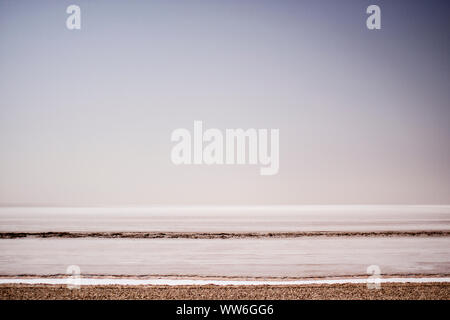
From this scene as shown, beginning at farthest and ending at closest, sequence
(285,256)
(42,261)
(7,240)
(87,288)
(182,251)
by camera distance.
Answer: (7,240) < (182,251) < (285,256) < (42,261) < (87,288)

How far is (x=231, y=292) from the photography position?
561 centimetres

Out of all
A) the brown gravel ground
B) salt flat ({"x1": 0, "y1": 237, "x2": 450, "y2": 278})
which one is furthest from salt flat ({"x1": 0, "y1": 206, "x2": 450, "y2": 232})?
the brown gravel ground

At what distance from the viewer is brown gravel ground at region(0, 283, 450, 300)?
5457 mm

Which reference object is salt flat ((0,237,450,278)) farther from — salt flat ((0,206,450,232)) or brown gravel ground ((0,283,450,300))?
salt flat ((0,206,450,232))

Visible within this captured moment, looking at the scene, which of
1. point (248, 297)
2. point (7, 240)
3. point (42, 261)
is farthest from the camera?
point (7, 240)

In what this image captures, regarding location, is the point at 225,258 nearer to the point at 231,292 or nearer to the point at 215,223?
the point at 231,292

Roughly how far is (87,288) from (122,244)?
8827mm

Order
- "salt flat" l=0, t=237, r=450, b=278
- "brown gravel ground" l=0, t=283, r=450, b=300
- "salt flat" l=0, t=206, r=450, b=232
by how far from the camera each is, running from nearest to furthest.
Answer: "brown gravel ground" l=0, t=283, r=450, b=300, "salt flat" l=0, t=237, r=450, b=278, "salt flat" l=0, t=206, r=450, b=232

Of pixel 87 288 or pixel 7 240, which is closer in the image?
pixel 87 288

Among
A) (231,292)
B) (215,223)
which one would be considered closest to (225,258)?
(231,292)
